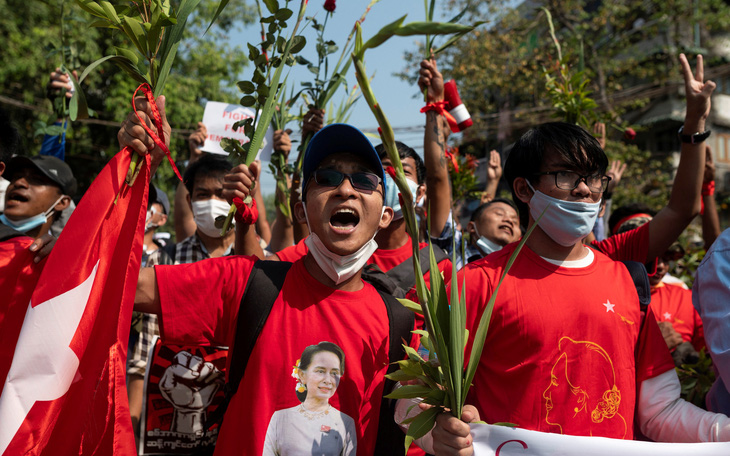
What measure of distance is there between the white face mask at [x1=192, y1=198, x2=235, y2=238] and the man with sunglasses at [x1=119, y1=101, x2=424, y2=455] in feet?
5.04

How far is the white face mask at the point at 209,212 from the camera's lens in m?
3.99

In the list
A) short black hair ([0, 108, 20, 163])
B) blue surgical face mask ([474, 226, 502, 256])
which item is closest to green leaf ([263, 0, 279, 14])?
short black hair ([0, 108, 20, 163])

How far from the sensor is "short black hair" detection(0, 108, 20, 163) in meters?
2.86

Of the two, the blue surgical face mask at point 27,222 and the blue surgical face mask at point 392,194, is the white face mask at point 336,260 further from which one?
the blue surgical face mask at point 27,222

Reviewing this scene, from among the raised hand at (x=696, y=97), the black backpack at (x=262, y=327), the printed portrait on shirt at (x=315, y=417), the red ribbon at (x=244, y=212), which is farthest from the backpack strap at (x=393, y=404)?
the raised hand at (x=696, y=97)

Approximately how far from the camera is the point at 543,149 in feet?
8.61

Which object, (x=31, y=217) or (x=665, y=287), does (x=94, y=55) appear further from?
(x=665, y=287)

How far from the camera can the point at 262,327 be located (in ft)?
7.32

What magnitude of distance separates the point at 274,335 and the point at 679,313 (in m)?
3.13

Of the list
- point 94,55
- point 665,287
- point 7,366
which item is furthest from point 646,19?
point 7,366

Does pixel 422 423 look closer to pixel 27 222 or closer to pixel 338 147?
pixel 338 147

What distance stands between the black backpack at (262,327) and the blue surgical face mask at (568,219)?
673 mm

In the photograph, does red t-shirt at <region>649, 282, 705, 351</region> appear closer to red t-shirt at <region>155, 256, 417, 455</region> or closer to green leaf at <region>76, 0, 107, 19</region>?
red t-shirt at <region>155, 256, 417, 455</region>

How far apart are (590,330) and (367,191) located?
38.5 inches
